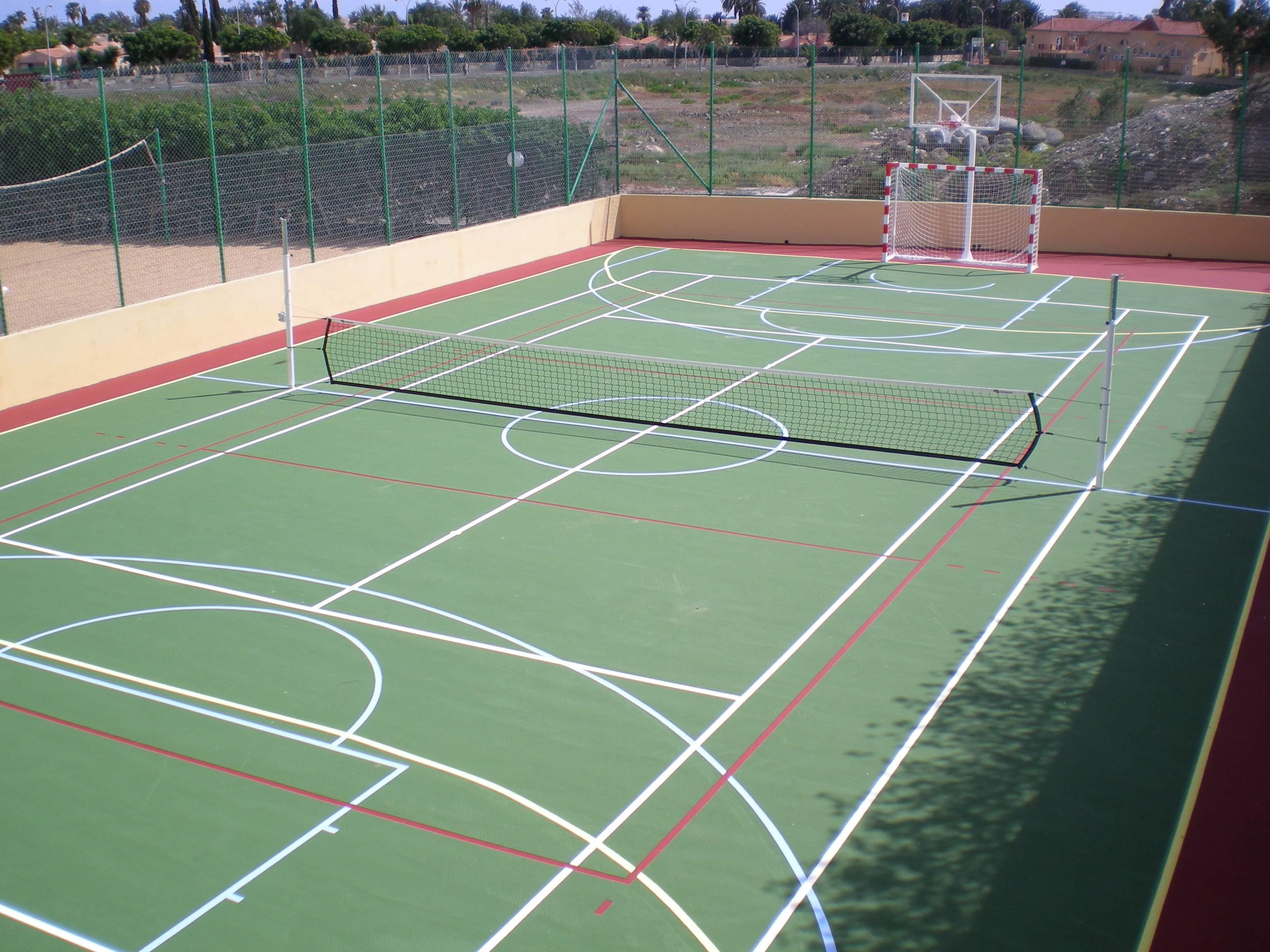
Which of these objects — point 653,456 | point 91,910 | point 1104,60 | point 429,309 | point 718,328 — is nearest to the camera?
point 91,910

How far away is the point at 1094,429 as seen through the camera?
1287 centimetres

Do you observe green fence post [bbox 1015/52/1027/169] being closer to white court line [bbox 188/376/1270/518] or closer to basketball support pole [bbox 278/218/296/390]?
white court line [bbox 188/376/1270/518]

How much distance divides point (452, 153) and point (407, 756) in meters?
15.8

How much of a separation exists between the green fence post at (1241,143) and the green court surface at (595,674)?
9.41 meters

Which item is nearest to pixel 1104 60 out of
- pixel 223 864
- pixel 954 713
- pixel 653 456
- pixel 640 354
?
pixel 640 354

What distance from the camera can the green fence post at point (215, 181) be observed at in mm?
17141

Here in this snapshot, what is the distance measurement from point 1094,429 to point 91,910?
34.4 feet

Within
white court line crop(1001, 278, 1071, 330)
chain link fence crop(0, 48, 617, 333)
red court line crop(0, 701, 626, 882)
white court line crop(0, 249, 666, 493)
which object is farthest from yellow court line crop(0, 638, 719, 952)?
white court line crop(1001, 278, 1071, 330)

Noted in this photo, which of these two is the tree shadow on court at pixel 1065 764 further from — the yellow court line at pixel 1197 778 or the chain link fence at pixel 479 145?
the chain link fence at pixel 479 145

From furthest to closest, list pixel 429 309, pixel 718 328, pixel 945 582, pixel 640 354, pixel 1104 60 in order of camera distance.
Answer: pixel 1104 60
pixel 429 309
pixel 718 328
pixel 640 354
pixel 945 582

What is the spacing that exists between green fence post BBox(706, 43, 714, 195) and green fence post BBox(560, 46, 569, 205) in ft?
10.4

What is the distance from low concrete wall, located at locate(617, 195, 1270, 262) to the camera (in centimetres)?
2222

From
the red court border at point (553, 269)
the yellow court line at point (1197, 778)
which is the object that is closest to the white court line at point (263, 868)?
the yellow court line at point (1197, 778)

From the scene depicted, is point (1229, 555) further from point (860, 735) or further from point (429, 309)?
point (429, 309)
